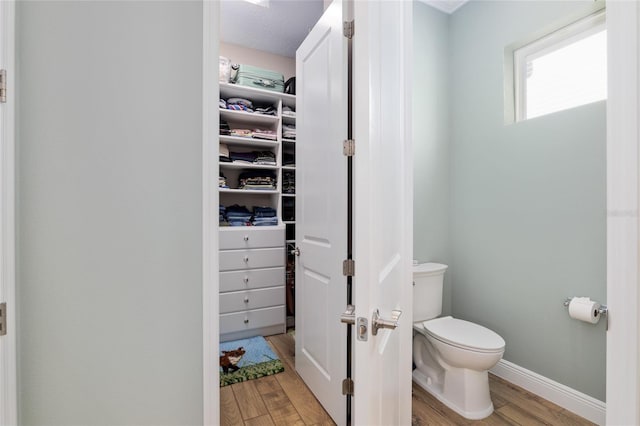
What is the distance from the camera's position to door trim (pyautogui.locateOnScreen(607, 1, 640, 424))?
70cm

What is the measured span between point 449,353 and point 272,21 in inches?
115

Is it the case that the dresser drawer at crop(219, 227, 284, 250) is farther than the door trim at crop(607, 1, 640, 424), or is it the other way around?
the dresser drawer at crop(219, 227, 284, 250)

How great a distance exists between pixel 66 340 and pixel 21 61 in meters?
0.89

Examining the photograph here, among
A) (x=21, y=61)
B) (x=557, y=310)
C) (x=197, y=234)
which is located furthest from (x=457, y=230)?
(x=21, y=61)

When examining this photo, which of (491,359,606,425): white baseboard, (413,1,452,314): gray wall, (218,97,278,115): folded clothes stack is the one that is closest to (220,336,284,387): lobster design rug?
(413,1,452,314): gray wall

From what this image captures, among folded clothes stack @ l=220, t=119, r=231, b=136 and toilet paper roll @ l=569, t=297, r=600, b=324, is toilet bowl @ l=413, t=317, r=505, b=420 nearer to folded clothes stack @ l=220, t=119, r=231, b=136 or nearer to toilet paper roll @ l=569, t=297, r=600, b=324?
toilet paper roll @ l=569, t=297, r=600, b=324

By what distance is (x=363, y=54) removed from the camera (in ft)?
2.20

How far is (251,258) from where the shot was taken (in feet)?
8.61

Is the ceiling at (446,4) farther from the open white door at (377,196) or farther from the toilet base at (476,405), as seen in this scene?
the toilet base at (476,405)

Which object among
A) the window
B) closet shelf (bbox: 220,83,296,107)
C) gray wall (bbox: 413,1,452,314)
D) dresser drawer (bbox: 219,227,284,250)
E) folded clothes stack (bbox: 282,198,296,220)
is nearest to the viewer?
the window

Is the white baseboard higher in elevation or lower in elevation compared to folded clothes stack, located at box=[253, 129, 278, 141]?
lower

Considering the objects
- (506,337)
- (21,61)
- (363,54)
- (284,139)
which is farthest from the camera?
(284,139)

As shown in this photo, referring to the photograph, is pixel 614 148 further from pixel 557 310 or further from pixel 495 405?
pixel 495 405

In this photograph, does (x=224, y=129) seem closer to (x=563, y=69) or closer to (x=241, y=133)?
(x=241, y=133)
